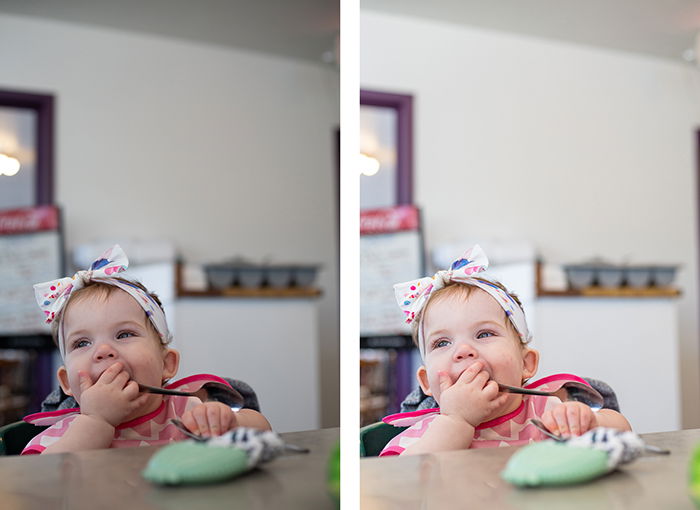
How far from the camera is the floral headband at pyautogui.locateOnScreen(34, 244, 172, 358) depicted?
460mm

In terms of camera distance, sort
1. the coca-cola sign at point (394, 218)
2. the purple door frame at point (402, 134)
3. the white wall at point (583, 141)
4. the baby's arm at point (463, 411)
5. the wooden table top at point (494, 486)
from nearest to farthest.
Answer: the wooden table top at point (494, 486)
the baby's arm at point (463, 411)
the white wall at point (583, 141)
the purple door frame at point (402, 134)
the coca-cola sign at point (394, 218)

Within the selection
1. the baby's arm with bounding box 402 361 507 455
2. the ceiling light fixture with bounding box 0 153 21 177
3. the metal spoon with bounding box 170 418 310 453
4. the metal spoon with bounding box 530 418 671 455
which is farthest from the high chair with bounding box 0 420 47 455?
the metal spoon with bounding box 530 418 671 455

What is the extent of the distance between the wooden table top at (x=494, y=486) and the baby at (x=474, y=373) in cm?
4

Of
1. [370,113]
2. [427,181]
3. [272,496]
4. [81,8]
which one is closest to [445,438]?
[272,496]

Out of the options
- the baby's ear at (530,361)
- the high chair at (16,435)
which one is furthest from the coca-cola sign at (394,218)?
the high chair at (16,435)

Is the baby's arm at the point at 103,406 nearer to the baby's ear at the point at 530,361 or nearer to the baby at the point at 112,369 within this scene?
the baby at the point at 112,369

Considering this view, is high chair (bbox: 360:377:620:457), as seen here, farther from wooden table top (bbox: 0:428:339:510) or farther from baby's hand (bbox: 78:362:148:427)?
baby's hand (bbox: 78:362:148:427)

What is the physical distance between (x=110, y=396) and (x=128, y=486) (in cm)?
8

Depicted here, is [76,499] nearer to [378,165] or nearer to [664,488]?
[664,488]

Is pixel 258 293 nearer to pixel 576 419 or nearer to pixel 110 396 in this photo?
pixel 110 396

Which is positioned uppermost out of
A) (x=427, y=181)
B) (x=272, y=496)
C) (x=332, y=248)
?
(x=427, y=181)

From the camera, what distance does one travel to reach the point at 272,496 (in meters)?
0.41

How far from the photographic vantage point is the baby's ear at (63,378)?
0.46m

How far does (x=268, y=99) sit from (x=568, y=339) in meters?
0.40
